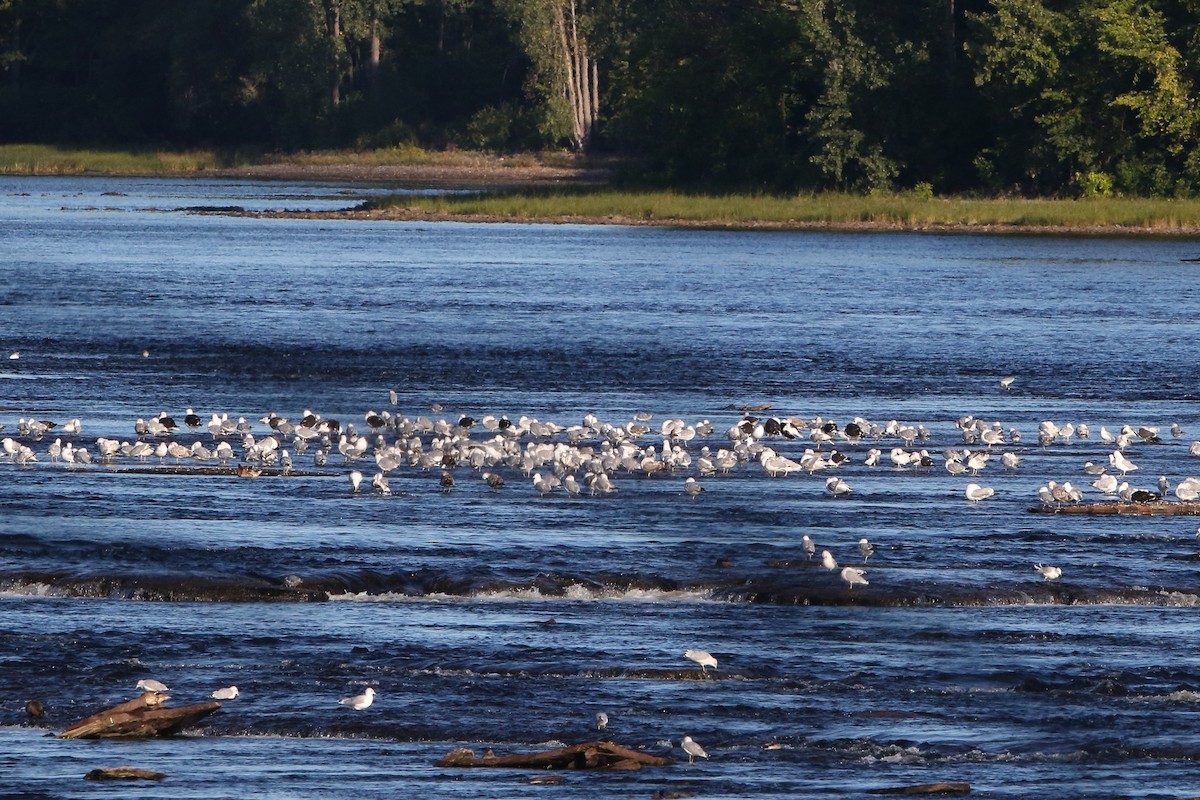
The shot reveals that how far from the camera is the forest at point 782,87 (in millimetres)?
71312

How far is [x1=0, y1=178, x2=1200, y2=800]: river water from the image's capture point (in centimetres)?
988

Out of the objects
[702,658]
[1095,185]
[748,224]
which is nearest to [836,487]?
[702,658]

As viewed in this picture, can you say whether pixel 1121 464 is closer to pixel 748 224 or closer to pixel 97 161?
pixel 748 224

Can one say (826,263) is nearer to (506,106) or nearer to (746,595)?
(746,595)

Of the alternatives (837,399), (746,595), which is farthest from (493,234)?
(746,595)

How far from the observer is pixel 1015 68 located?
7119 centimetres

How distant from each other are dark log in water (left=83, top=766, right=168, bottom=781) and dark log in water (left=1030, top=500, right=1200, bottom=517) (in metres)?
9.45

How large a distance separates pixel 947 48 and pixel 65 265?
132ft

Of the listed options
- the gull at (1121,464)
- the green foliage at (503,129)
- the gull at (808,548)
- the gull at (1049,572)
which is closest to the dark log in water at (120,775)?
the gull at (808,548)

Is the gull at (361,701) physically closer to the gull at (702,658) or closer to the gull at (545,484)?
the gull at (702,658)

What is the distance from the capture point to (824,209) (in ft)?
231

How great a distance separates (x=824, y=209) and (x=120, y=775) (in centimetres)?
6279

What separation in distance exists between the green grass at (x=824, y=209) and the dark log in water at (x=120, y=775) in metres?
58.3

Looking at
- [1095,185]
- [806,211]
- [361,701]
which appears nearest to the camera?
[361,701]
